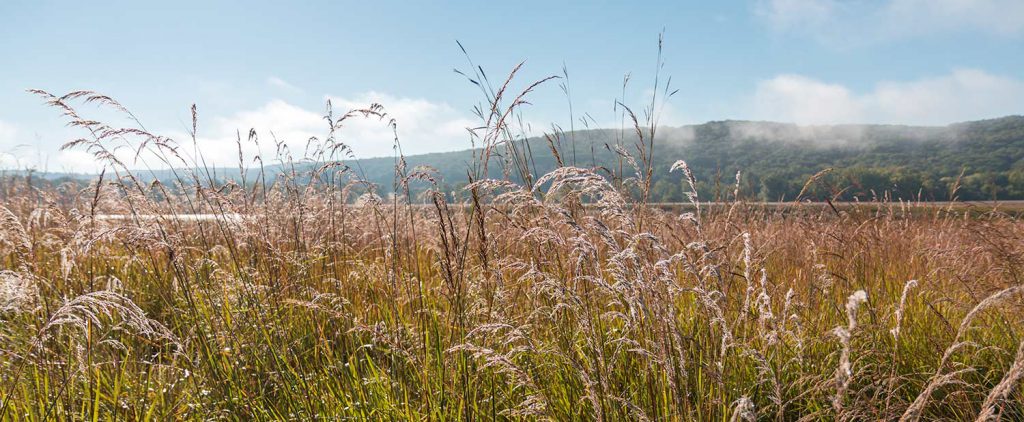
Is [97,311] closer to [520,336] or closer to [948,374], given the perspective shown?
[520,336]

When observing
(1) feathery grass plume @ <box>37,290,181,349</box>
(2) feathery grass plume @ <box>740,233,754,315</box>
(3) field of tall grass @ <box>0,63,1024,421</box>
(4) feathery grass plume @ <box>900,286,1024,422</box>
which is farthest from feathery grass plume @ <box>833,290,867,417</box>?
(1) feathery grass plume @ <box>37,290,181,349</box>

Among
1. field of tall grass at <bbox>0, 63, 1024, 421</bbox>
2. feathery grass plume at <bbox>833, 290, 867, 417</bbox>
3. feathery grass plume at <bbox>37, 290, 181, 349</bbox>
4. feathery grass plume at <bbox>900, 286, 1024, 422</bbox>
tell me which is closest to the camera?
feathery grass plume at <bbox>833, 290, 867, 417</bbox>

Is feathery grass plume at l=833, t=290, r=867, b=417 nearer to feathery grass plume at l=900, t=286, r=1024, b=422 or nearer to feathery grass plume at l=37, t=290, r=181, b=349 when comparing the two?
feathery grass plume at l=900, t=286, r=1024, b=422

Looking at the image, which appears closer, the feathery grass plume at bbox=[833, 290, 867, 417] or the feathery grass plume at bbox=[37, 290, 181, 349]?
the feathery grass plume at bbox=[833, 290, 867, 417]

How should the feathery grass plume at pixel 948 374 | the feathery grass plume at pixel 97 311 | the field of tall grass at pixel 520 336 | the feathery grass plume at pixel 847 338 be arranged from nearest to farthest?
the feathery grass plume at pixel 847 338
the feathery grass plume at pixel 948 374
the feathery grass plume at pixel 97 311
the field of tall grass at pixel 520 336

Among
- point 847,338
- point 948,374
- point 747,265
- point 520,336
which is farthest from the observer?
point 747,265

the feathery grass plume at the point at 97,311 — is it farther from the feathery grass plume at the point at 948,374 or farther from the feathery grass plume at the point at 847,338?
the feathery grass plume at the point at 948,374

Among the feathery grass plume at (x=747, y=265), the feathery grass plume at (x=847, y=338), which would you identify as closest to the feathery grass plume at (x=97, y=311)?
the feathery grass plume at (x=847, y=338)

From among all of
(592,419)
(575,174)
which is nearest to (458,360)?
(592,419)

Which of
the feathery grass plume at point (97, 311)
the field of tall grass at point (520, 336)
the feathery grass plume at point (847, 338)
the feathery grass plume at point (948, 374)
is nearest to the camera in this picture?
the feathery grass plume at point (847, 338)

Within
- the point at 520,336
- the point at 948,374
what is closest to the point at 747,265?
the point at 948,374

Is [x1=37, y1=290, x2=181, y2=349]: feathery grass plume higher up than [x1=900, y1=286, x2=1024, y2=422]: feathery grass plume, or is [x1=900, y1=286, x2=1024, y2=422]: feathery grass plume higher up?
[x1=37, y1=290, x2=181, y2=349]: feathery grass plume

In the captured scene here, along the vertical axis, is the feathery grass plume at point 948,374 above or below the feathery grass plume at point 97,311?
below

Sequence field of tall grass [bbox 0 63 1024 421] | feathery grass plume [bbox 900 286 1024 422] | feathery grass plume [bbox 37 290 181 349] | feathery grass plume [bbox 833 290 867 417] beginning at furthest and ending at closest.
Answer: field of tall grass [bbox 0 63 1024 421]
feathery grass plume [bbox 37 290 181 349]
feathery grass plume [bbox 900 286 1024 422]
feathery grass plume [bbox 833 290 867 417]
